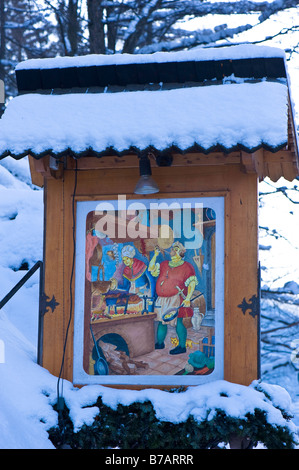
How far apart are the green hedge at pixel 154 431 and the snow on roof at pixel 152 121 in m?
2.33

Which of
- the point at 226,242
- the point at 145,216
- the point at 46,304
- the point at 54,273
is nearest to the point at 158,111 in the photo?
the point at 145,216

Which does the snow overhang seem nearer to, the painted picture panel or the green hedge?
the painted picture panel

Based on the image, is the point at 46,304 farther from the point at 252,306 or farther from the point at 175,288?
the point at 252,306

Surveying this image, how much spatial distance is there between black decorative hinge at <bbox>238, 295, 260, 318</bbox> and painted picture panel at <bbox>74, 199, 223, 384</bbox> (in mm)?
276

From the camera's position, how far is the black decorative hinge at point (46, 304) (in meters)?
6.34

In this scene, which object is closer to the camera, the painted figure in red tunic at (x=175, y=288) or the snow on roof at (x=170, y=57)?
the snow on roof at (x=170, y=57)

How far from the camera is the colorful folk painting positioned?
6.13 meters

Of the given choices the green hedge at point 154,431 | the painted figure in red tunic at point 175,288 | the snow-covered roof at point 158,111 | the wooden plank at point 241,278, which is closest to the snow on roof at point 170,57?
the snow-covered roof at point 158,111

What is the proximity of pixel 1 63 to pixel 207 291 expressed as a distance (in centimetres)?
1669

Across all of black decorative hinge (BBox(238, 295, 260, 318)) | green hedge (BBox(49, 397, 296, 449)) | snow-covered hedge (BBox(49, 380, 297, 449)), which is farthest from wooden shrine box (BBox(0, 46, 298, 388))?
green hedge (BBox(49, 397, 296, 449))

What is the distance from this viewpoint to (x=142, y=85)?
621 centimetres

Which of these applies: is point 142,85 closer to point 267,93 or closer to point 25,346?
point 267,93

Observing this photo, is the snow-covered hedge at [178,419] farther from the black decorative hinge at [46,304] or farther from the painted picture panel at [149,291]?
the black decorative hinge at [46,304]
